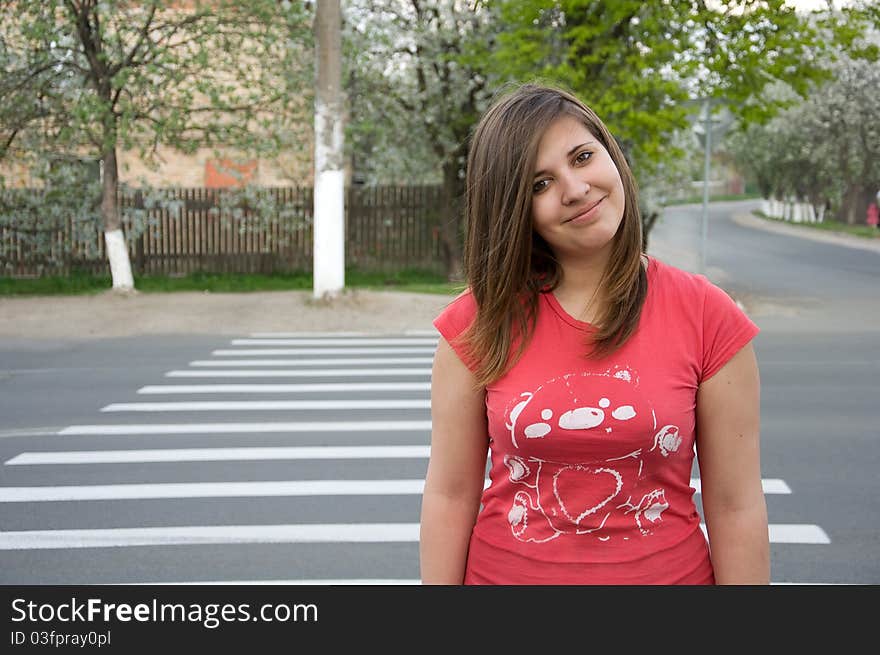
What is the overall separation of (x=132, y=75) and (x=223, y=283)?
15.2ft

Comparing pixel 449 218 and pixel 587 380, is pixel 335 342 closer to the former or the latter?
pixel 449 218

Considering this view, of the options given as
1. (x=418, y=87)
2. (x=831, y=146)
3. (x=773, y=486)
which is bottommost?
(x=773, y=486)

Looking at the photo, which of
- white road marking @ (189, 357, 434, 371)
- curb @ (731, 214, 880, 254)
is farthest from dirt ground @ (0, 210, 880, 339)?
curb @ (731, 214, 880, 254)

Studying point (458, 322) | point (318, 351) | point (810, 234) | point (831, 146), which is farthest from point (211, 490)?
point (831, 146)

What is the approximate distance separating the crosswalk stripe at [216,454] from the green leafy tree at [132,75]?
10.1m

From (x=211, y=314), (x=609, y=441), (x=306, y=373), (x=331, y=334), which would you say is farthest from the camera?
(x=211, y=314)

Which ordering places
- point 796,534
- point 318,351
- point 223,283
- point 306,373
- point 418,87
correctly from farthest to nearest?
point 418,87
point 223,283
point 318,351
point 306,373
point 796,534

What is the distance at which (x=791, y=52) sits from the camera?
58.4 feet

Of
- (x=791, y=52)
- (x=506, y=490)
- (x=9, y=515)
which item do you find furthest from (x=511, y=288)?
(x=791, y=52)

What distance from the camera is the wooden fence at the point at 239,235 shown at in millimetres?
20891

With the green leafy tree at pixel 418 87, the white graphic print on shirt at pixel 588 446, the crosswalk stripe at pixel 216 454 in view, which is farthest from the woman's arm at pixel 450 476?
the green leafy tree at pixel 418 87

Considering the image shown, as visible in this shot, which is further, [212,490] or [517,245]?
[212,490]

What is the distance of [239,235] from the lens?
22359mm
